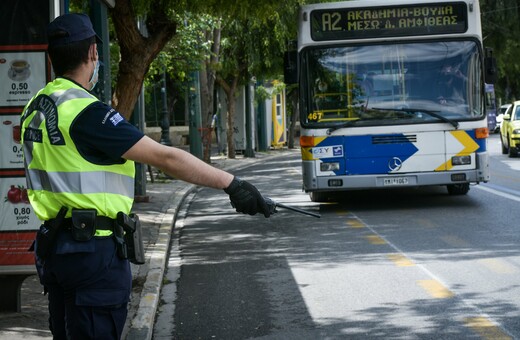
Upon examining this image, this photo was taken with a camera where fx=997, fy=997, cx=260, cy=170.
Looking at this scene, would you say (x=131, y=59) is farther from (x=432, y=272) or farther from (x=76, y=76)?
(x=76, y=76)

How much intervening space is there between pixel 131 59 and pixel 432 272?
5.61 metres

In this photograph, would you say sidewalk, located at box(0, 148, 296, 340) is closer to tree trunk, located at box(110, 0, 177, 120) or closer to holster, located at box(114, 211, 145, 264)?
tree trunk, located at box(110, 0, 177, 120)

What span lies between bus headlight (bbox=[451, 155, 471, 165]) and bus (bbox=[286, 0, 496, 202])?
0.02m

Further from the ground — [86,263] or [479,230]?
[86,263]

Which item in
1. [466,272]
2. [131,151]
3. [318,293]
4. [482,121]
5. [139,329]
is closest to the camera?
[131,151]

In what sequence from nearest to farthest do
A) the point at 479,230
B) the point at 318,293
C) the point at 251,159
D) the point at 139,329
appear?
the point at 139,329
the point at 318,293
the point at 479,230
the point at 251,159

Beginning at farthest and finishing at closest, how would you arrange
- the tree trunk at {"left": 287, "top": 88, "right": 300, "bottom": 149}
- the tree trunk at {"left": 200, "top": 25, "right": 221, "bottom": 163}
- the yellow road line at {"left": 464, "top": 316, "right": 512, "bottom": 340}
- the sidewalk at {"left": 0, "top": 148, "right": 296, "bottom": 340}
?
the tree trunk at {"left": 287, "top": 88, "right": 300, "bottom": 149} → the tree trunk at {"left": 200, "top": 25, "right": 221, "bottom": 163} → the sidewalk at {"left": 0, "top": 148, "right": 296, "bottom": 340} → the yellow road line at {"left": 464, "top": 316, "right": 512, "bottom": 340}

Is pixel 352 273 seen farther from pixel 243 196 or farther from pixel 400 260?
pixel 243 196

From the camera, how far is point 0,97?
777cm

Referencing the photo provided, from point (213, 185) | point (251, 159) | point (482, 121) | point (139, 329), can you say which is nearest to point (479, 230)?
point (482, 121)

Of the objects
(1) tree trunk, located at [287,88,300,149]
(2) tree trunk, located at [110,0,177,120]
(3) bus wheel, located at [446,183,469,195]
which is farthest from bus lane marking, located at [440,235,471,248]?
(1) tree trunk, located at [287,88,300,149]

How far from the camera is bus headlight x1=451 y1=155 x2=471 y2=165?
15.2 metres

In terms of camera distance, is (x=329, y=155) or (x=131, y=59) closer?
(x=131, y=59)

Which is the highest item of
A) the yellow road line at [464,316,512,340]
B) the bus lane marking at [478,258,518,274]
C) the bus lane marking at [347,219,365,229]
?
the yellow road line at [464,316,512,340]
